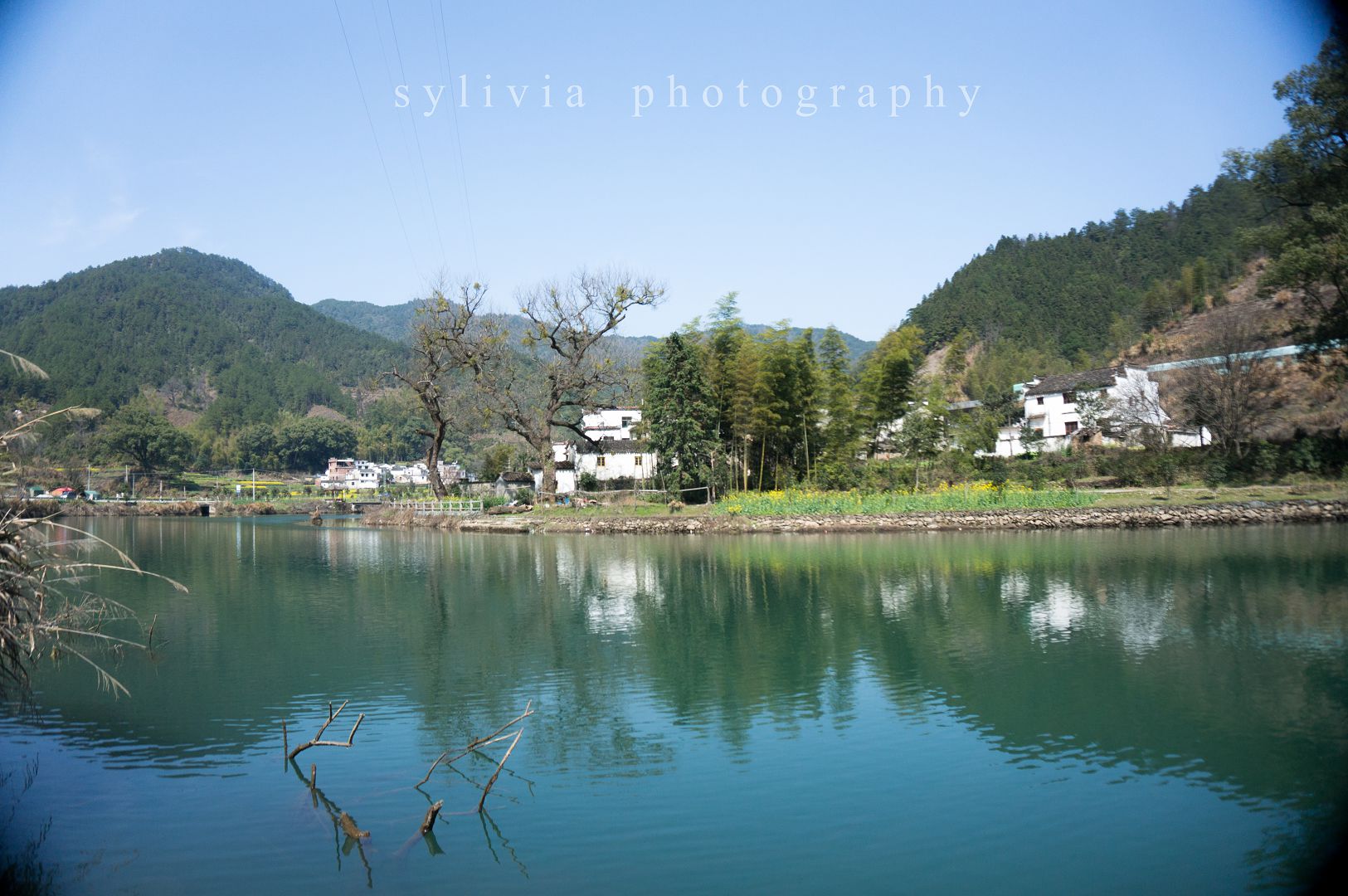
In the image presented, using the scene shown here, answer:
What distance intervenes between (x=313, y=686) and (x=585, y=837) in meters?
5.43

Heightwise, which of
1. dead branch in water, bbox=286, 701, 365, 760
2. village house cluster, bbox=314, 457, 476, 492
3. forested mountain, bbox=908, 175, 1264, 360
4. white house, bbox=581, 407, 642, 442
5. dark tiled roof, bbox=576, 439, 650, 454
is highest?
forested mountain, bbox=908, 175, 1264, 360

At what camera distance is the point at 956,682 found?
10.0 meters

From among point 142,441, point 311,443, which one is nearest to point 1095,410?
point 142,441

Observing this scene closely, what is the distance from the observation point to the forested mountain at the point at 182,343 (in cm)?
11581

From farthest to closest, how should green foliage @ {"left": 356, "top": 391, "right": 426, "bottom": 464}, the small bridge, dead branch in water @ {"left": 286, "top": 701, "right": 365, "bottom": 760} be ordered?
green foliage @ {"left": 356, "top": 391, "right": 426, "bottom": 464}, the small bridge, dead branch in water @ {"left": 286, "top": 701, "right": 365, "bottom": 760}

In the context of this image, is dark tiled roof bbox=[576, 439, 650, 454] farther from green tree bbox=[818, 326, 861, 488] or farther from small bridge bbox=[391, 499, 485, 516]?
green tree bbox=[818, 326, 861, 488]

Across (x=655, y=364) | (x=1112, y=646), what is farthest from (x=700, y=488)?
(x=1112, y=646)

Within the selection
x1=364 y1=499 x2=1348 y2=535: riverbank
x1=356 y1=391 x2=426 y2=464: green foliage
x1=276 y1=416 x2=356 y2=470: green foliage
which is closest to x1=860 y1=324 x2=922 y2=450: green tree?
x1=364 y1=499 x2=1348 y2=535: riverbank

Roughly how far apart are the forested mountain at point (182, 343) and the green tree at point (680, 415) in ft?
235

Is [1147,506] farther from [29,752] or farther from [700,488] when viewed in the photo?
[29,752]

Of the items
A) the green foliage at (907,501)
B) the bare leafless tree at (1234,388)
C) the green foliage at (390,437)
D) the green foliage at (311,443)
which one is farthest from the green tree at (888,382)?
the green foliage at (311,443)

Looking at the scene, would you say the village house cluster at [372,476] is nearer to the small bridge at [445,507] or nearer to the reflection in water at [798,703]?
the small bridge at [445,507]

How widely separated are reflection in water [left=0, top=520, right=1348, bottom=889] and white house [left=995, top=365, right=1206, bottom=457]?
22.2 meters

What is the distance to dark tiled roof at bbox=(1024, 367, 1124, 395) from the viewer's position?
4597 cm
